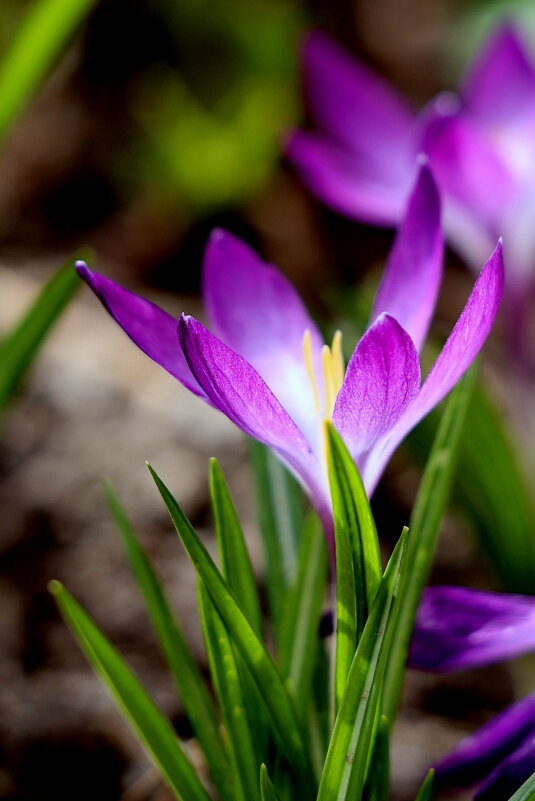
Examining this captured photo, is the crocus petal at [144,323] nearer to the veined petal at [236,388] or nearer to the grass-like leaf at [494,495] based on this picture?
the veined petal at [236,388]

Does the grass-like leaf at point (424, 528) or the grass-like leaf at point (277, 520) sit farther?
the grass-like leaf at point (277, 520)

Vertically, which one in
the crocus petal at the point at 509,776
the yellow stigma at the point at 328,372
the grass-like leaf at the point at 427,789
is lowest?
the grass-like leaf at the point at 427,789

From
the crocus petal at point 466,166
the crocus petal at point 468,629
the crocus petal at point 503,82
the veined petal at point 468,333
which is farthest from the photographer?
the crocus petal at point 503,82

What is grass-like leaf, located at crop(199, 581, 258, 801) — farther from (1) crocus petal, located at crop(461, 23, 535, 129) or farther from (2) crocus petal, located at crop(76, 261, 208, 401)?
(1) crocus petal, located at crop(461, 23, 535, 129)

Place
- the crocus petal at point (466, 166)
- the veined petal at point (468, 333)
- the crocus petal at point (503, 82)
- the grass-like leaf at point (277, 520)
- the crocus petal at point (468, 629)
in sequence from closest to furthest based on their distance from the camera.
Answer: the veined petal at point (468, 333), the crocus petal at point (468, 629), the grass-like leaf at point (277, 520), the crocus petal at point (466, 166), the crocus petal at point (503, 82)

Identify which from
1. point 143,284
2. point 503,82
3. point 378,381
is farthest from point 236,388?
point 143,284

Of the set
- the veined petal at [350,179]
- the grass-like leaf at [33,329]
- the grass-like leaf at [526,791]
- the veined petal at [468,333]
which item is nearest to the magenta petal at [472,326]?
the veined petal at [468,333]

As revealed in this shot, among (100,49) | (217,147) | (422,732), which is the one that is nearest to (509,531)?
(422,732)
